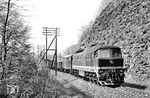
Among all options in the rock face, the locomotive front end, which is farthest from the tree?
the rock face

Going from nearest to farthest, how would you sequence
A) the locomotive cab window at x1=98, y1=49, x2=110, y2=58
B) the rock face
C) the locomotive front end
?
1. the locomotive front end
2. the locomotive cab window at x1=98, y1=49, x2=110, y2=58
3. the rock face

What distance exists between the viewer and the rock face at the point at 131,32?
19672mm

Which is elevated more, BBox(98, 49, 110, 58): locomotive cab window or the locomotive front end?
BBox(98, 49, 110, 58): locomotive cab window

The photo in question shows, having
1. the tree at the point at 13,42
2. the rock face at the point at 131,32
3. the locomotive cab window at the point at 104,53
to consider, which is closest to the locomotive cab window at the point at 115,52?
the locomotive cab window at the point at 104,53

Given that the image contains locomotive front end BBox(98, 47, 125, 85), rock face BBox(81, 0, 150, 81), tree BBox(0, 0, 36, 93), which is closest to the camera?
tree BBox(0, 0, 36, 93)

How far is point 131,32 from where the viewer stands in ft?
76.9

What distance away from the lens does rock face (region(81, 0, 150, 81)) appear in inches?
774

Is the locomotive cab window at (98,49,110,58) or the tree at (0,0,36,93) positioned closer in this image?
the tree at (0,0,36,93)

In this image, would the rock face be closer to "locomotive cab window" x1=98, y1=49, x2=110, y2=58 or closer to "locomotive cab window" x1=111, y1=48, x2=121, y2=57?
"locomotive cab window" x1=111, y1=48, x2=121, y2=57

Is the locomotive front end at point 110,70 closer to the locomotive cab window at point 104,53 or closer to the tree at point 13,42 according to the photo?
the locomotive cab window at point 104,53

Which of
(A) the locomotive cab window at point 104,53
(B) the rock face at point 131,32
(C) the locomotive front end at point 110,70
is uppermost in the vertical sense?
(B) the rock face at point 131,32

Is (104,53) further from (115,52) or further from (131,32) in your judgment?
(131,32)

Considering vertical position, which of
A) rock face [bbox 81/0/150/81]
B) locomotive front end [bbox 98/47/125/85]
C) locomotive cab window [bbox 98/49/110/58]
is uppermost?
rock face [bbox 81/0/150/81]

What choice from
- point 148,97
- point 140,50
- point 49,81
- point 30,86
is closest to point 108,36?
point 140,50
